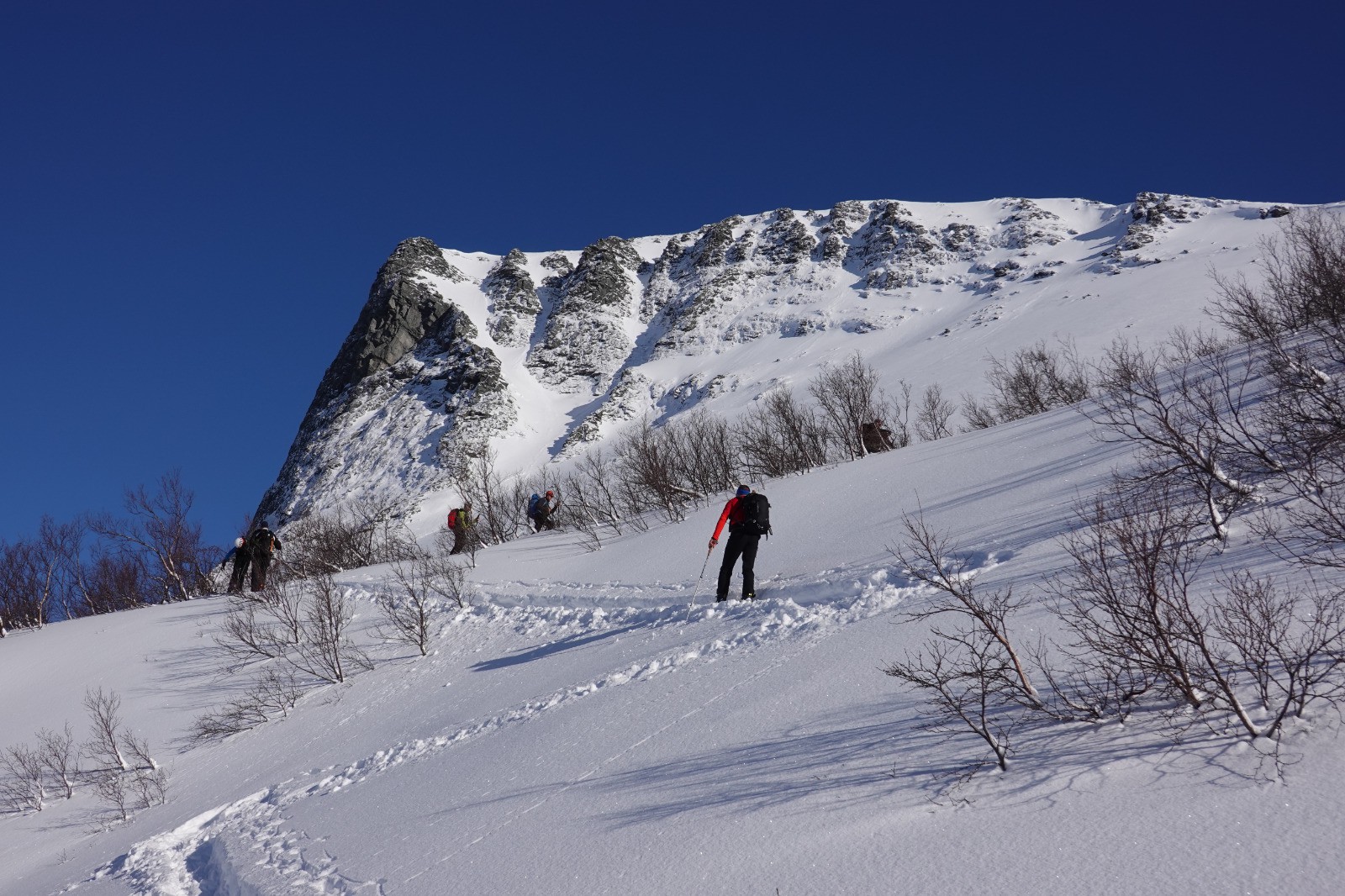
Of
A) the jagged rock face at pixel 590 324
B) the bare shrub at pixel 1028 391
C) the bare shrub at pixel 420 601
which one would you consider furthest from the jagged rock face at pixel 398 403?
the bare shrub at pixel 420 601

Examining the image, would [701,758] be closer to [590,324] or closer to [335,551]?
[335,551]

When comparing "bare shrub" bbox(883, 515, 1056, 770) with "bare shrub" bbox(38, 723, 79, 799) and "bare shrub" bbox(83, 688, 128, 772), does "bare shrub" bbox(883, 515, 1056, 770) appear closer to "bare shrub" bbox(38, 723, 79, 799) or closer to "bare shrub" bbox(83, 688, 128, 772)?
"bare shrub" bbox(83, 688, 128, 772)

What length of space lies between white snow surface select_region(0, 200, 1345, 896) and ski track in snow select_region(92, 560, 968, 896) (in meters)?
0.04

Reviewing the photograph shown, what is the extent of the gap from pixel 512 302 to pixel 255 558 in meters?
78.8

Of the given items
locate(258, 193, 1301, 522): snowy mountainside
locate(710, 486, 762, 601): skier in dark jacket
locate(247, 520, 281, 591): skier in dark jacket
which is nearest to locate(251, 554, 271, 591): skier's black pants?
locate(247, 520, 281, 591): skier in dark jacket

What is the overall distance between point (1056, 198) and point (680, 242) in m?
48.0

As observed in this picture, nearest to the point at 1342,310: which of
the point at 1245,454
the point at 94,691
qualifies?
the point at 1245,454

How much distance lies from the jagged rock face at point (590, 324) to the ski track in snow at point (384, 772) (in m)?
69.2

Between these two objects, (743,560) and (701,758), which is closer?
(701,758)

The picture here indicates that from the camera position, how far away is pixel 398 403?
77812 millimetres

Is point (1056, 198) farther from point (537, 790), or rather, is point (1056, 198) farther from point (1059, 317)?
point (537, 790)

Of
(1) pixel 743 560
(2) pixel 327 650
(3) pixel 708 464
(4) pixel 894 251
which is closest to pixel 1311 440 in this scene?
(1) pixel 743 560

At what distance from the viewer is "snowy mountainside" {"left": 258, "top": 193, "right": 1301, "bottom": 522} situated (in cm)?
5372

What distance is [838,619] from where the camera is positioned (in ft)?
22.7
